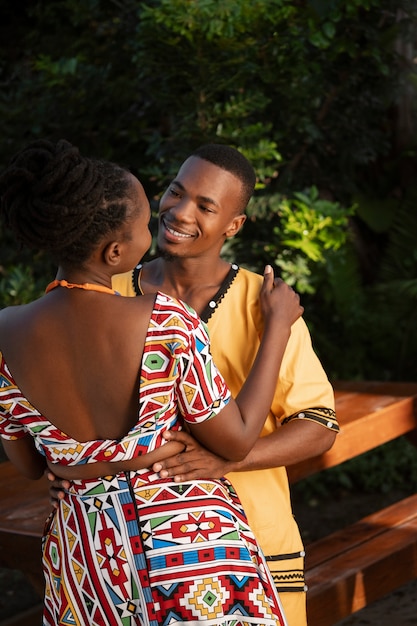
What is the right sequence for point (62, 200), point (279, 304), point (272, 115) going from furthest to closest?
point (272, 115) → point (279, 304) → point (62, 200)

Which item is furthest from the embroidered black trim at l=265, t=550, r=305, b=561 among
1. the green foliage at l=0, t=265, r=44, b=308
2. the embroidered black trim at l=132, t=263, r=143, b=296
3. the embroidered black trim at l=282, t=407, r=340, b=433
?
the green foliage at l=0, t=265, r=44, b=308

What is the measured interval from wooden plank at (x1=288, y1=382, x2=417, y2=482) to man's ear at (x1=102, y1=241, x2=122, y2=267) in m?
1.76

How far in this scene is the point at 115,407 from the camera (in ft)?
6.16

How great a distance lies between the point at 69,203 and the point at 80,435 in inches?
17.7

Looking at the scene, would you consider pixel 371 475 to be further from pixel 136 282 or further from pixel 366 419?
pixel 136 282

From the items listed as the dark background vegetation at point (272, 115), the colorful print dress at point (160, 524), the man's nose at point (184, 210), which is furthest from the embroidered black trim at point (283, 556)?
the dark background vegetation at point (272, 115)

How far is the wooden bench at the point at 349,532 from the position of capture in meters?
3.02

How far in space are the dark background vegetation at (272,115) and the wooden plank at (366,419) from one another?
0.84m

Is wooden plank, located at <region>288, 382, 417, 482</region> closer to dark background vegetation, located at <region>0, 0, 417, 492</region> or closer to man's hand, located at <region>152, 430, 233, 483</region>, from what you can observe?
dark background vegetation, located at <region>0, 0, 417, 492</region>

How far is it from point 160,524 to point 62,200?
66cm

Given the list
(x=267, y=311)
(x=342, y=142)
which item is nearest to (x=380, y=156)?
(x=342, y=142)

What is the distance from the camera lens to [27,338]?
1.90 metres

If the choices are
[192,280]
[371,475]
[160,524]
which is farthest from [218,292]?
[371,475]

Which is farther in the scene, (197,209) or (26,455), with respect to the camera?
(197,209)
